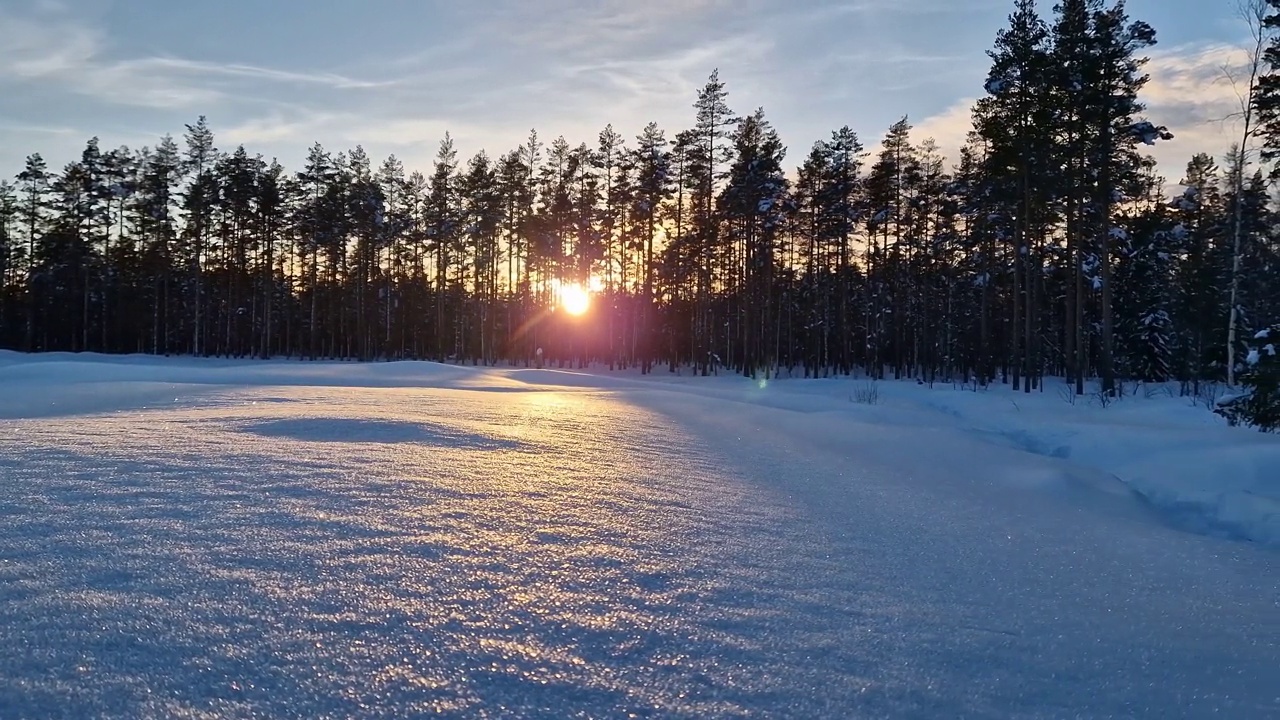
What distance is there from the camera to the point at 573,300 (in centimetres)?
4931

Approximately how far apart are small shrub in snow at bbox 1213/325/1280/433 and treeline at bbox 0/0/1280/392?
12223 mm

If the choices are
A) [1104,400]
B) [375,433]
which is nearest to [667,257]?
[1104,400]

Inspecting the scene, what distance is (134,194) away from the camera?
44156mm

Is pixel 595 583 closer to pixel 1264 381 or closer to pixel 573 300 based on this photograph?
pixel 1264 381

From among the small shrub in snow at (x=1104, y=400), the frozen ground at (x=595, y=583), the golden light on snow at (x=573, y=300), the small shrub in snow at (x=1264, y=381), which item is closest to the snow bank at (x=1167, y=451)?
the frozen ground at (x=595, y=583)

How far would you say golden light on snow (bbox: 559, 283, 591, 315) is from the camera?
4798 cm

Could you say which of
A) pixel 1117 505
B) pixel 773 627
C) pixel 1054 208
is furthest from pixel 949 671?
pixel 1054 208

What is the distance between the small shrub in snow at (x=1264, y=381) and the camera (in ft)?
30.8

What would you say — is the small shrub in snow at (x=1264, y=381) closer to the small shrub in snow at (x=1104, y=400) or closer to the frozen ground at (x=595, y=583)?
the small shrub in snow at (x=1104, y=400)

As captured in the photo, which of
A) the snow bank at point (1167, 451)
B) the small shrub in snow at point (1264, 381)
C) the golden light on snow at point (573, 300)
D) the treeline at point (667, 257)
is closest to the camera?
the snow bank at point (1167, 451)

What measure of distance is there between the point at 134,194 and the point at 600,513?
52441 millimetres

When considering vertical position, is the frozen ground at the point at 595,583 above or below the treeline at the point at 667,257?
below

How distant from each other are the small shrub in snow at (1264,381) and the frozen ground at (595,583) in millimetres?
4864

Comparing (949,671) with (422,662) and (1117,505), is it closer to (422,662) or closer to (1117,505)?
(422,662)
